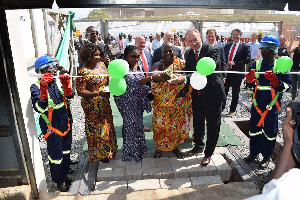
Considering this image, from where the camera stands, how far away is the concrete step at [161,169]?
355cm

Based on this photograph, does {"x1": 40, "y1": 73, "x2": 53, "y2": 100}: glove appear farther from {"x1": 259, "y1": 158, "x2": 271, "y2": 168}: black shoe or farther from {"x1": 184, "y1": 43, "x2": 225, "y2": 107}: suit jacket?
{"x1": 259, "y1": 158, "x2": 271, "y2": 168}: black shoe

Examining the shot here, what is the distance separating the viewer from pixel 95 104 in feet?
11.4

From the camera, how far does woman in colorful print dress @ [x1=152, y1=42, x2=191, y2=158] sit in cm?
360

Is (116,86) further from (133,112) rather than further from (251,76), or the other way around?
(251,76)

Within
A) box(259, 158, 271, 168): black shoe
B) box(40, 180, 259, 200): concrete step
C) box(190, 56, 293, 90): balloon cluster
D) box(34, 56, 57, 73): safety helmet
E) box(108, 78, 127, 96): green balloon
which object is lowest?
box(259, 158, 271, 168): black shoe

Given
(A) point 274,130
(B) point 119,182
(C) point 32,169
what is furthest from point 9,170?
(A) point 274,130

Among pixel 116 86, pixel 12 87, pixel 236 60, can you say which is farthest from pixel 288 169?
pixel 236 60

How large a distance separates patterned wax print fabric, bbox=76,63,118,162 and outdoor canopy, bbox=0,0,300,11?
4.33 feet

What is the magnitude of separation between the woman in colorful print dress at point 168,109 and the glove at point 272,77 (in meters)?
1.14

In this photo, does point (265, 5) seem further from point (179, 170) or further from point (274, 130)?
point (179, 170)

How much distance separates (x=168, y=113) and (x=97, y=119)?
1.05 metres

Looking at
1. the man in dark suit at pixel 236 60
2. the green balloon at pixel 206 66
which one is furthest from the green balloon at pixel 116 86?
the man in dark suit at pixel 236 60

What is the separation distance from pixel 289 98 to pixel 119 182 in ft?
22.4

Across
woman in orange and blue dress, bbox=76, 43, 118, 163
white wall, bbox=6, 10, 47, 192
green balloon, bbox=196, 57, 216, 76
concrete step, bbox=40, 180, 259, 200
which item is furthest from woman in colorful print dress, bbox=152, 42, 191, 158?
white wall, bbox=6, 10, 47, 192
